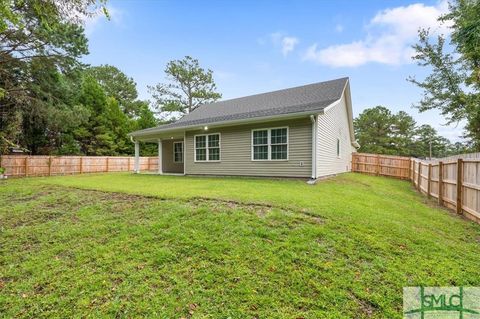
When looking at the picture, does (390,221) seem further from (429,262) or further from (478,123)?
(478,123)

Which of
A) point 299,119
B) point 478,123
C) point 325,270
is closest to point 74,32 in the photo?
point 299,119

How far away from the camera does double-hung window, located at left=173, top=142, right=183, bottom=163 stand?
15.6 meters

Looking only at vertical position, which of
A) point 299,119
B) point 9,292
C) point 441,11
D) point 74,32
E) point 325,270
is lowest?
point 9,292

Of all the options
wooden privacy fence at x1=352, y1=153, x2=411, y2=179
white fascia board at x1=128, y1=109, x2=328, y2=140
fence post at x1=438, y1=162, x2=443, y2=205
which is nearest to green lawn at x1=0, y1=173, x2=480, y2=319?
fence post at x1=438, y1=162, x2=443, y2=205

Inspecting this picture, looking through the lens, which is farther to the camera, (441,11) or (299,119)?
(441,11)

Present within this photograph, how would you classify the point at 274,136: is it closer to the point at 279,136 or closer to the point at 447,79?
the point at 279,136

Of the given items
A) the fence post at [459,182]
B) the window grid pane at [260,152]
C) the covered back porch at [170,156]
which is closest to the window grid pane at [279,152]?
the window grid pane at [260,152]

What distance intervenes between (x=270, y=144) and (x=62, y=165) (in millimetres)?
15325

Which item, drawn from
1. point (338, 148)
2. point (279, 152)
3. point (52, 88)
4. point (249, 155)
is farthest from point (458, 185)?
point (52, 88)

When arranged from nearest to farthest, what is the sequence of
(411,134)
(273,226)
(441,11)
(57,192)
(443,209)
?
(273,226) < (443,209) < (57,192) < (441,11) < (411,134)

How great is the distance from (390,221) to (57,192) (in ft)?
30.5

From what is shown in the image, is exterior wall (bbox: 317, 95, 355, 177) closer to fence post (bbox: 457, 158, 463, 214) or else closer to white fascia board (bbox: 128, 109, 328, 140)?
white fascia board (bbox: 128, 109, 328, 140)

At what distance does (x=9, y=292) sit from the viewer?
3156 millimetres

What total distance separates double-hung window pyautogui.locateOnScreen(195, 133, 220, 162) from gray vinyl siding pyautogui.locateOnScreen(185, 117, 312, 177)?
0.68 feet
